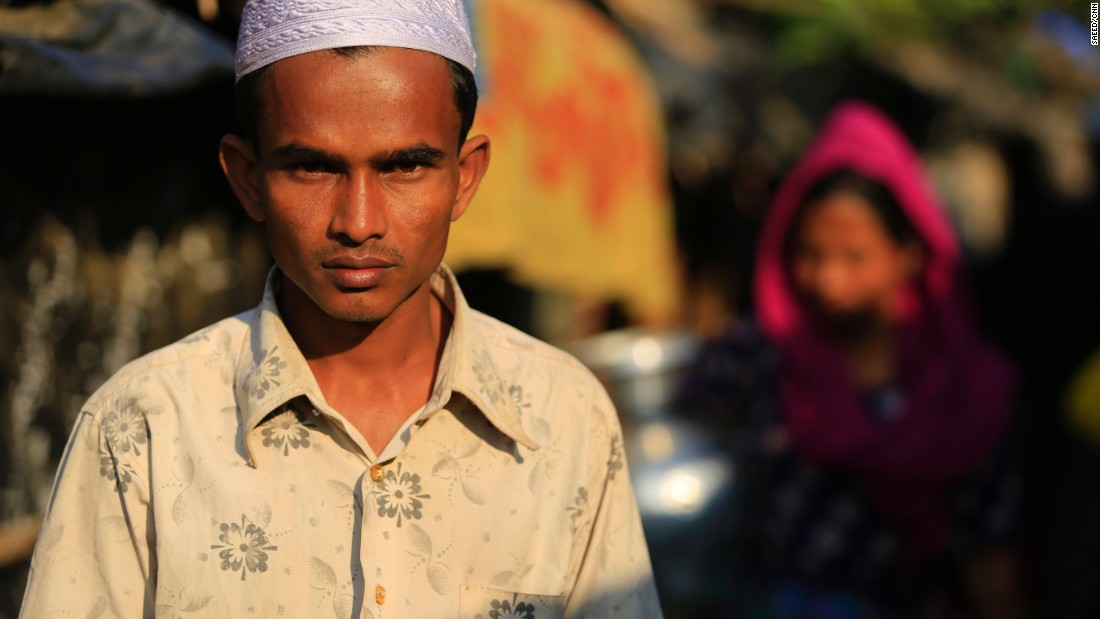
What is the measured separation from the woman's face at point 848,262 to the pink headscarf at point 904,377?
114mm

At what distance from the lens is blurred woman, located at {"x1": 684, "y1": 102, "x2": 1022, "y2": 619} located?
3.52 m

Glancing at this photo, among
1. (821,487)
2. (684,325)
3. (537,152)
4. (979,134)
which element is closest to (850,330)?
(821,487)

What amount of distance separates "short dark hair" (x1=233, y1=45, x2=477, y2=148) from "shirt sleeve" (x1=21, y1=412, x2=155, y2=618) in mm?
452

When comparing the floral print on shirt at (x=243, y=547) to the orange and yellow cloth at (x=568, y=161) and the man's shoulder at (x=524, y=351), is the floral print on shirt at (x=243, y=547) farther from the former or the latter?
the orange and yellow cloth at (x=568, y=161)

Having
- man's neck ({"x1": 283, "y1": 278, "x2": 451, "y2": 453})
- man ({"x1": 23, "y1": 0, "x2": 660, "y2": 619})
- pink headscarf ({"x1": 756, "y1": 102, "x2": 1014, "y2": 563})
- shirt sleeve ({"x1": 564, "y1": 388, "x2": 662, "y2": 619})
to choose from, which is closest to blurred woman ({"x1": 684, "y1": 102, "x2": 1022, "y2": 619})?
pink headscarf ({"x1": 756, "y1": 102, "x2": 1014, "y2": 563})

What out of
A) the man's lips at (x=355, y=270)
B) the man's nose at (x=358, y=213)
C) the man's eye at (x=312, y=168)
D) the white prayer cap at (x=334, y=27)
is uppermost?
the white prayer cap at (x=334, y=27)

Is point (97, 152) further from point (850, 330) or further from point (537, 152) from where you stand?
point (850, 330)

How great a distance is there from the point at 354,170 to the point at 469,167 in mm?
266

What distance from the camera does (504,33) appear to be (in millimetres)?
4445

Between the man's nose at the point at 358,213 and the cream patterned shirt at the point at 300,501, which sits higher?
the man's nose at the point at 358,213

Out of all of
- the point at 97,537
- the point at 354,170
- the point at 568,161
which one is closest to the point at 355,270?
the point at 354,170

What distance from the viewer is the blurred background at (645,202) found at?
10.4 ft

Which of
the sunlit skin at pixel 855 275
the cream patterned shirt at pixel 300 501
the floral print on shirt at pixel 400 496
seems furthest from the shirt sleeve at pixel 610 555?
the sunlit skin at pixel 855 275

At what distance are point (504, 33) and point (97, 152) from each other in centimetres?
157
